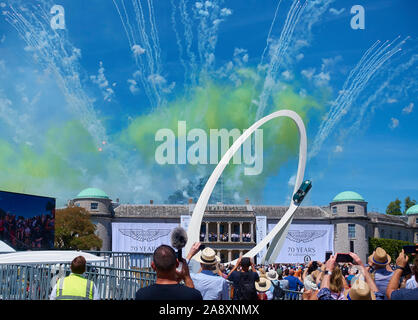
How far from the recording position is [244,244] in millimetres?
110938

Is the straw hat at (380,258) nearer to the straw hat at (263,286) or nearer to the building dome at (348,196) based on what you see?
the straw hat at (263,286)

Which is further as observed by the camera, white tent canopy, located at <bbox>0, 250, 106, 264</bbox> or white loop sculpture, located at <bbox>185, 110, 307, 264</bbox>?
white loop sculpture, located at <bbox>185, 110, 307, 264</bbox>

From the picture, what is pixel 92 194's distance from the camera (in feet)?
367

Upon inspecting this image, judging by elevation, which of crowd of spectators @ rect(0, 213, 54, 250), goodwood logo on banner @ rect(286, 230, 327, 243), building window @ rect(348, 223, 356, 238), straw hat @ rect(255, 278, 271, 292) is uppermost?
building window @ rect(348, 223, 356, 238)

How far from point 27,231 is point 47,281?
41651 millimetres

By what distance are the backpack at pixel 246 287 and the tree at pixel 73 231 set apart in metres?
79.1

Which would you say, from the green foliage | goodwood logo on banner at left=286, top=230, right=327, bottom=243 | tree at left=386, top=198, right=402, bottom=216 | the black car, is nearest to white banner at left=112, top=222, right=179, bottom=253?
goodwood logo on banner at left=286, top=230, right=327, bottom=243

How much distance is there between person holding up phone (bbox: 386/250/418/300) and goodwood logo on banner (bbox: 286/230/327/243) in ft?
261

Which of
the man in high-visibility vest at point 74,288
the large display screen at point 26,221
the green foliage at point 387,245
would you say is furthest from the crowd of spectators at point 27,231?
the green foliage at point 387,245

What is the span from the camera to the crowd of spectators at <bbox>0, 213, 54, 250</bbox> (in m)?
50.8

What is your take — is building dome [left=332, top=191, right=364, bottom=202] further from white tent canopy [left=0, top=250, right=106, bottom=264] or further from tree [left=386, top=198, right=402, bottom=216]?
white tent canopy [left=0, top=250, right=106, bottom=264]

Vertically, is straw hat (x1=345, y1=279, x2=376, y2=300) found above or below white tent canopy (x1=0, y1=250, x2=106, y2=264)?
below
